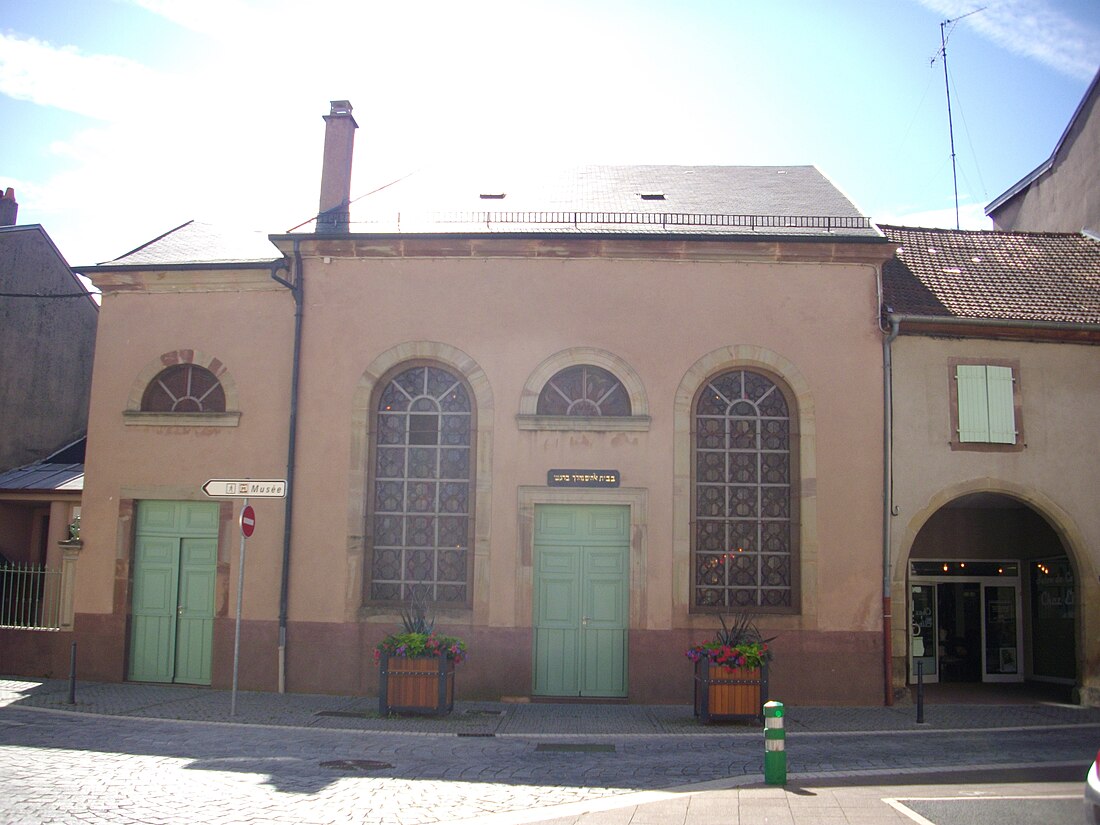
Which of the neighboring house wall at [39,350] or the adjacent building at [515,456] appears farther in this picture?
the neighboring house wall at [39,350]

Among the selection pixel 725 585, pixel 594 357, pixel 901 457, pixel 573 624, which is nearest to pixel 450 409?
pixel 594 357

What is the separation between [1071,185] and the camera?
803 inches

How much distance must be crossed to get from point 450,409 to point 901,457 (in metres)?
6.73

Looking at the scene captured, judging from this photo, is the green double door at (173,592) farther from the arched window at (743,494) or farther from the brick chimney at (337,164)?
the arched window at (743,494)

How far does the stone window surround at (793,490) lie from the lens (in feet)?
47.1

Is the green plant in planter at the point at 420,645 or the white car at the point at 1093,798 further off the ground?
the green plant in planter at the point at 420,645

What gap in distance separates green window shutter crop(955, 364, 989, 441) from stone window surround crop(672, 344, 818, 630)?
2.37 meters

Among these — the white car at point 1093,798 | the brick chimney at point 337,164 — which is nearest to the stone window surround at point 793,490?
the brick chimney at point 337,164

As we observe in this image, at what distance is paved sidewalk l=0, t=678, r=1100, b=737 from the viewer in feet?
40.0

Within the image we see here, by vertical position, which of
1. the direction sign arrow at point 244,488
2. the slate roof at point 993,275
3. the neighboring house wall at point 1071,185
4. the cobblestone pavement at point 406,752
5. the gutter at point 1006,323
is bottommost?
the cobblestone pavement at point 406,752

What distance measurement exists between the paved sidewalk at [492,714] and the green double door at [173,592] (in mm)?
371

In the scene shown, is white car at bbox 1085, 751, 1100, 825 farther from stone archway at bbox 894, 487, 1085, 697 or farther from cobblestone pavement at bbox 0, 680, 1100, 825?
stone archway at bbox 894, 487, 1085, 697

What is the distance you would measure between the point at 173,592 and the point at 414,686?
475 centimetres

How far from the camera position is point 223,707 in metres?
13.2
